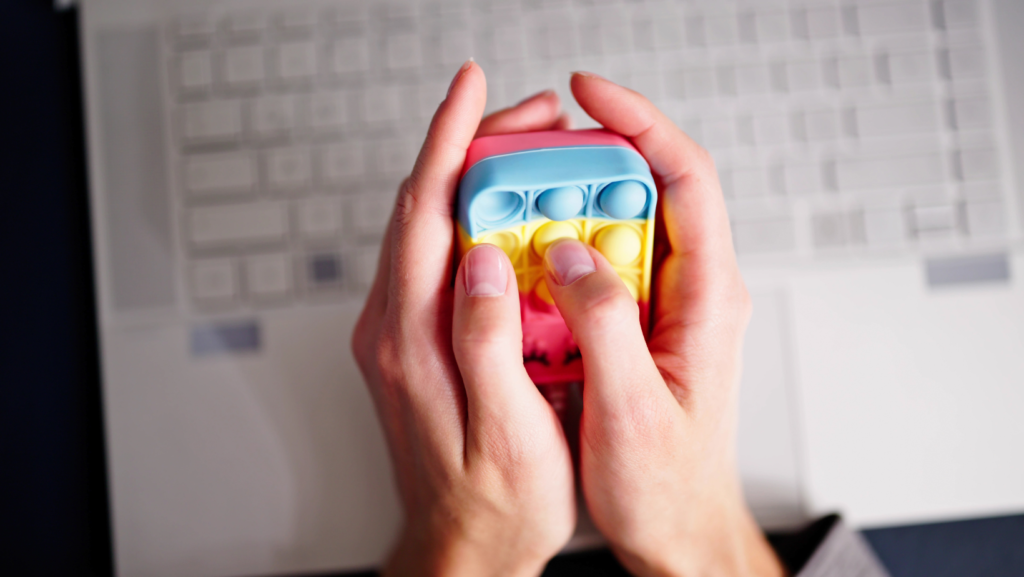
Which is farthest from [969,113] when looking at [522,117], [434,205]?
[434,205]

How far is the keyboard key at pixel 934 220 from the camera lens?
0.64 metres

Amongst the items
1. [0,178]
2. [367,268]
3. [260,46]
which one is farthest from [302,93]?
[0,178]

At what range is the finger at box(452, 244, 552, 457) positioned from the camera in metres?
0.35

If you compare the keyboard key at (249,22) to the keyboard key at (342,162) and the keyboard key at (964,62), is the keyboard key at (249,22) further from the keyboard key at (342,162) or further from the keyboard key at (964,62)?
the keyboard key at (964,62)

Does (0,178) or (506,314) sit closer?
(506,314)

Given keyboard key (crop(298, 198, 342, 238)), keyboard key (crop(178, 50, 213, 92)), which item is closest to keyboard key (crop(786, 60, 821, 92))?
keyboard key (crop(298, 198, 342, 238))

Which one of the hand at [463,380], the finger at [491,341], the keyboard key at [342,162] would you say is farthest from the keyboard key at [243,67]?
the finger at [491,341]

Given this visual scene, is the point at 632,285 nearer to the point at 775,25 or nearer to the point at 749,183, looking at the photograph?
the point at 749,183

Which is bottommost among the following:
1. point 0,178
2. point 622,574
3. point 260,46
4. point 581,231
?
point 622,574

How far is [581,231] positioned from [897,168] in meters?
0.48

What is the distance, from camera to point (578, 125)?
25.6 inches

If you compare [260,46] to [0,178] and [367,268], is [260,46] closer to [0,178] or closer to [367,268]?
[367,268]

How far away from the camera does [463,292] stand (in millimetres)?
368

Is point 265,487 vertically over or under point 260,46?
under
